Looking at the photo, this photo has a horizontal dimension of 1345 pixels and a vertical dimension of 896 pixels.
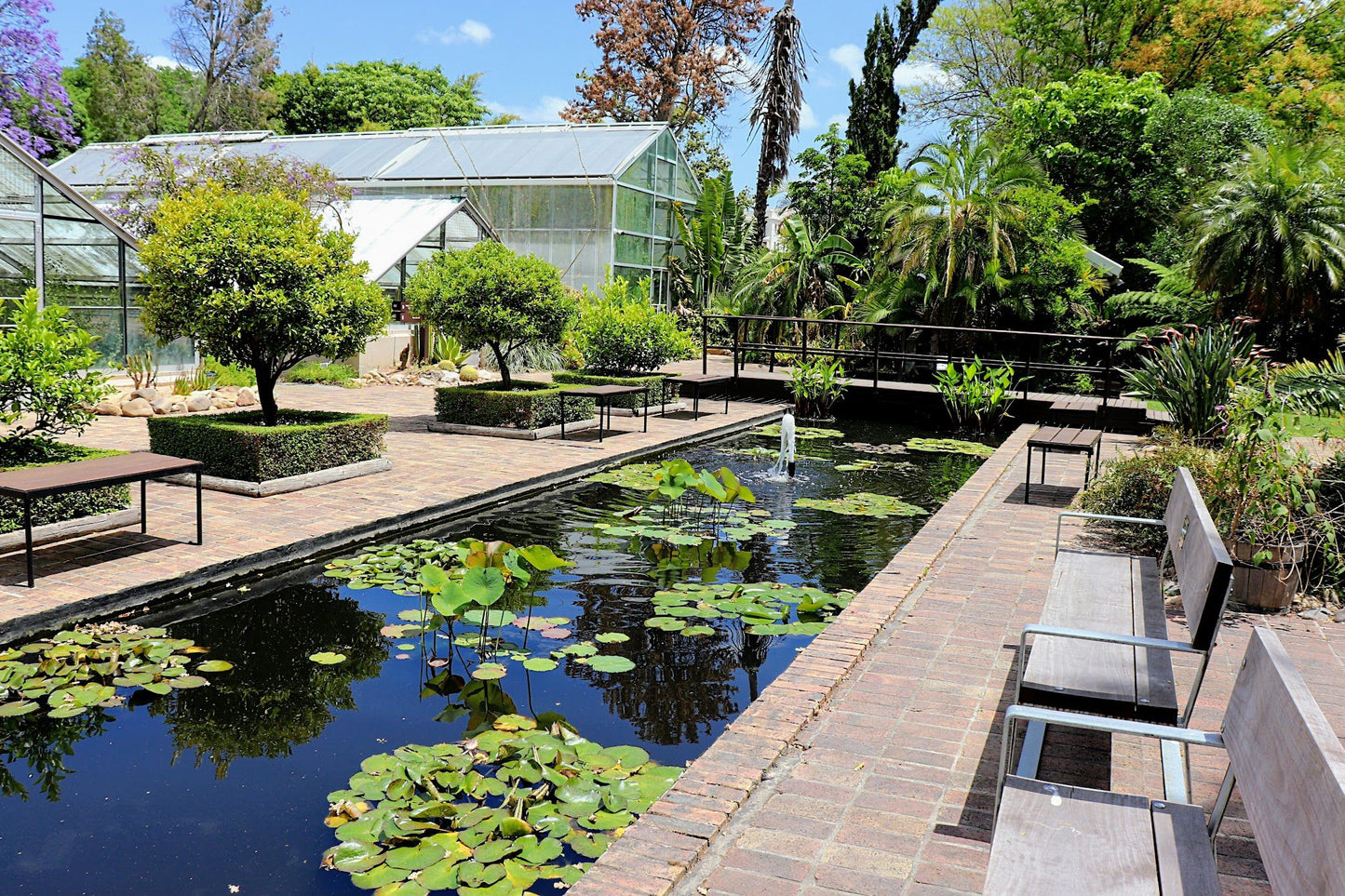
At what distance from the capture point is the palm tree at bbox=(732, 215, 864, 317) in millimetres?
22125

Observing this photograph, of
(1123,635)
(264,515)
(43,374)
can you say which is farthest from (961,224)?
(1123,635)

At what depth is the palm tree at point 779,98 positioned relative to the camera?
24141mm

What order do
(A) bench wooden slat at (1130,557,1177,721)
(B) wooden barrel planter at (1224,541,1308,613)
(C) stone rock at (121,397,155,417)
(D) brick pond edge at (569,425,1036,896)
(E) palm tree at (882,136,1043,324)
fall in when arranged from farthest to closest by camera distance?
1. (E) palm tree at (882,136,1043,324)
2. (C) stone rock at (121,397,155,417)
3. (B) wooden barrel planter at (1224,541,1308,613)
4. (A) bench wooden slat at (1130,557,1177,721)
5. (D) brick pond edge at (569,425,1036,896)

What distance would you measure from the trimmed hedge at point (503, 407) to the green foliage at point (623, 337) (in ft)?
8.35

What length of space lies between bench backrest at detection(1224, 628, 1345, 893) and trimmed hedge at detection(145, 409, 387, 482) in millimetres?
7339

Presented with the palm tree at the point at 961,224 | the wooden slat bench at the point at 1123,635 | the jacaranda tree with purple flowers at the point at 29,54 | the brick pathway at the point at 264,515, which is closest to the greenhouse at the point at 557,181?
the jacaranda tree with purple flowers at the point at 29,54

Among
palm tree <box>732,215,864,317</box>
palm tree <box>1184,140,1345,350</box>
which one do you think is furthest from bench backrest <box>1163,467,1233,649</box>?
palm tree <box>732,215,864,317</box>

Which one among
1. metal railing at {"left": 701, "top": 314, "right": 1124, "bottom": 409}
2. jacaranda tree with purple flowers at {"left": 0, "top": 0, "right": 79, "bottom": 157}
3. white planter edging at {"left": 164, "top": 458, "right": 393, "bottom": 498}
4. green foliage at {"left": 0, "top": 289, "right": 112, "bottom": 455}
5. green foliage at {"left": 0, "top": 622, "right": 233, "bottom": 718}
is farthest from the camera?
jacaranda tree with purple flowers at {"left": 0, "top": 0, "right": 79, "bottom": 157}

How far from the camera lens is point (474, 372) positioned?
714 inches

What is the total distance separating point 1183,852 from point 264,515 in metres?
6.61

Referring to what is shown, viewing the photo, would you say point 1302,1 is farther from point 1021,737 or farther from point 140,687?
point 140,687

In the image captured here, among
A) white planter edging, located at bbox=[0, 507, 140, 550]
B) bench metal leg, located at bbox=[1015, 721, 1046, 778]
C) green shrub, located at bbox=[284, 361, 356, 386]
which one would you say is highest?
green shrub, located at bbox=[284, 361, 356, 386]

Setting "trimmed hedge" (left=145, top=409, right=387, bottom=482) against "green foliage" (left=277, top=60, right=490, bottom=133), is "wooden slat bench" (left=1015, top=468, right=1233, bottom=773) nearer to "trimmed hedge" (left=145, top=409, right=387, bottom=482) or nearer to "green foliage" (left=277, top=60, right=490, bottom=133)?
"trimmed hedge" (left=145, top=409, right=387, bottom=482)

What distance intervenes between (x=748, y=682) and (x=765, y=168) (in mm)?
21605
